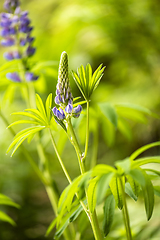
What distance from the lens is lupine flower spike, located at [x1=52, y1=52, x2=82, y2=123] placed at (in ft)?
1.88

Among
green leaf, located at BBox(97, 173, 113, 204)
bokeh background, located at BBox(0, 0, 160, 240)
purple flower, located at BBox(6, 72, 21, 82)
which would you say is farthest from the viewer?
bokeh background, located at BBox(0, 0, 160, 240)

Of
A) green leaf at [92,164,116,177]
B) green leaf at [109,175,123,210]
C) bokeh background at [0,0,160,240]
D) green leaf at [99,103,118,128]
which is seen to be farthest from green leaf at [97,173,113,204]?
bokeh background at [0,0,160,240]

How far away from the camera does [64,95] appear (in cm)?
60

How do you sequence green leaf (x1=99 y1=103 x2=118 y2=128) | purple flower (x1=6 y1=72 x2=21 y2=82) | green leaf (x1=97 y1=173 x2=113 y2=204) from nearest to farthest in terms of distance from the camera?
green leaf (x1=97 y1=173 x2=113 y2=204)
green leaf (x1=99 y1=103 x2=118 y2=128)
purple flower (x1=6 y1=72 x2=21 y2=82)

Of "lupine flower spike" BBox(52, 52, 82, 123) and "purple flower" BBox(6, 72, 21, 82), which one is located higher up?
"purple flower" BBox(6, 72, 21, 82)

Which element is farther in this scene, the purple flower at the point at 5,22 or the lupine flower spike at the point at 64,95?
the purple flower at the point at 5,22

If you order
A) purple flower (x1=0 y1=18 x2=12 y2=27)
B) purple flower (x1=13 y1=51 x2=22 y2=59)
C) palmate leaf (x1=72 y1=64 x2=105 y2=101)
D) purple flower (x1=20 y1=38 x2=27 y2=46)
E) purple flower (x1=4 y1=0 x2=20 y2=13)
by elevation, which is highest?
purple flower (x1=4 y1=0 x2=20 y2=13)

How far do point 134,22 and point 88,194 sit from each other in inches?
81.7

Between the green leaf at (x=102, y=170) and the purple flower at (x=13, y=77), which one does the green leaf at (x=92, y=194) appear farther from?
the purple flower at (x=13, y=77)

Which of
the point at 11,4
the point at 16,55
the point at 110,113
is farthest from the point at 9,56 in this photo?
the point at 110,113

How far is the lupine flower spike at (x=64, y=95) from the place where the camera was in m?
0.57

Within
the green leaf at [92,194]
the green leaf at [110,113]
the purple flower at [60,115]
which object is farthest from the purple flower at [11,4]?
the green leaf at [92,194]

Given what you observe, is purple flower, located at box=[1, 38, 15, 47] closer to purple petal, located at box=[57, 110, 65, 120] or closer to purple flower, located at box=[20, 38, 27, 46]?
purple flower, located at box=[20, 38, 27, 46]

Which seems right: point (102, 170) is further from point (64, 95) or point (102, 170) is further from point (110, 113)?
point (110, 113)
